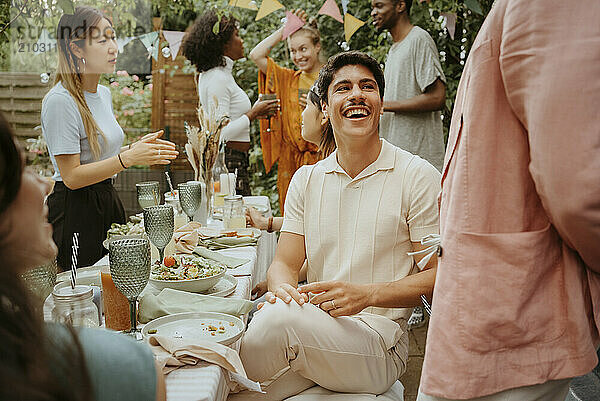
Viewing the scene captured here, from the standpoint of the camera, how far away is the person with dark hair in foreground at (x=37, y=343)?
0.53 metres

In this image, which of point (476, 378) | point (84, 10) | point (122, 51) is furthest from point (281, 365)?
point (122, 51)

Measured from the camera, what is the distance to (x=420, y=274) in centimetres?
162

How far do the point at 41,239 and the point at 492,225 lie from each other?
69 cm

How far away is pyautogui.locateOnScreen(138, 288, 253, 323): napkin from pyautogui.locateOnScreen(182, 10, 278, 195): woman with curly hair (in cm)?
254

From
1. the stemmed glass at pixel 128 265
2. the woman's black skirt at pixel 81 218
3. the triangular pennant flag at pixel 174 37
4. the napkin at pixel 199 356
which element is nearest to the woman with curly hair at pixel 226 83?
the triangular pennant flag at pixel 174 37

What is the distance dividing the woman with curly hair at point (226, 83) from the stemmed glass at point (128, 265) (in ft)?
9.06

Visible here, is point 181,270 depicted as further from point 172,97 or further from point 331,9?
point 172,97

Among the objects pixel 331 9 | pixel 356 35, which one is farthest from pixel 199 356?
pixel 356 35

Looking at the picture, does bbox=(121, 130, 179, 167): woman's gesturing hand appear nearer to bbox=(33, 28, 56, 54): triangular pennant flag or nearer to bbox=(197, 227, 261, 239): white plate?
bbox=(197, 227, 261, 239): white plate

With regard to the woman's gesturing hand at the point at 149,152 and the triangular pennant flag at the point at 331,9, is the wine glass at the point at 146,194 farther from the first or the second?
the triangular pennant flag at the point at 331,9

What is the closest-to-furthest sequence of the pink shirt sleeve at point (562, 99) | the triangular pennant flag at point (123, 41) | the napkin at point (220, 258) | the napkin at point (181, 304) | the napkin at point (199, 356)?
the pink shirt sleeve at point (562, 99) → the napkin at point (199, 356) → the napkin at point (181, 304) → the napkin at point (220, 258) → the triangular pennant flag at point (123, 41)

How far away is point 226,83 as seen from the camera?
3969mm

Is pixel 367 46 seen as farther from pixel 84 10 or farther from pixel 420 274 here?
pixel 420 274

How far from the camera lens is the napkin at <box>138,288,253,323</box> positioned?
1366 millimetres
